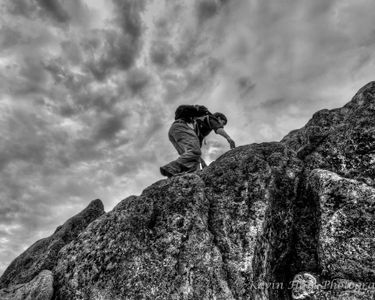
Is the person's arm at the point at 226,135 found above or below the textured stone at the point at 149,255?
above

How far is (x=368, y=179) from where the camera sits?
8.94 meters

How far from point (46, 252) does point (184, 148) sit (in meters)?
8.12

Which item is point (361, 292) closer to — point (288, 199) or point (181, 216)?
point (288, 199)

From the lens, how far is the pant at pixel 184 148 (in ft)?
43.8

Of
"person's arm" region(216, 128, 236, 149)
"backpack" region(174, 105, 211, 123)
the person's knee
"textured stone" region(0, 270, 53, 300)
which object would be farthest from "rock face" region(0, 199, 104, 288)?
"person's arm" region(216, 128, 236, 149)

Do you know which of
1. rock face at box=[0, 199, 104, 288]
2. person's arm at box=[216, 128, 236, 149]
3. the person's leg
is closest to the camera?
rock face at box=[0, 199, 104, 288]

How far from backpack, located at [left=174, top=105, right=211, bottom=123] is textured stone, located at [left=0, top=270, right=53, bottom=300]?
33.3ft

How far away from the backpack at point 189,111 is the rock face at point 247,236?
497 cm

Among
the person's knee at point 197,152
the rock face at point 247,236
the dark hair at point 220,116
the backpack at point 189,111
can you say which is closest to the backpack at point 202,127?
the backpack at point 189,111

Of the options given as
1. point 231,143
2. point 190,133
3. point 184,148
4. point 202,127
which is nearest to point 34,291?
point 184,148

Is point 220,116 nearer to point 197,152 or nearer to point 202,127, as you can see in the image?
point 202,127

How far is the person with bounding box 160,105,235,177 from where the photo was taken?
13.5m

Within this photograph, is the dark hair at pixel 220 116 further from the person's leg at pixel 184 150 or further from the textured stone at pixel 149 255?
the textured stone at pixel 149 255

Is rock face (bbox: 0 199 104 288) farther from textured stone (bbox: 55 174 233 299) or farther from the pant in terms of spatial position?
the pant
